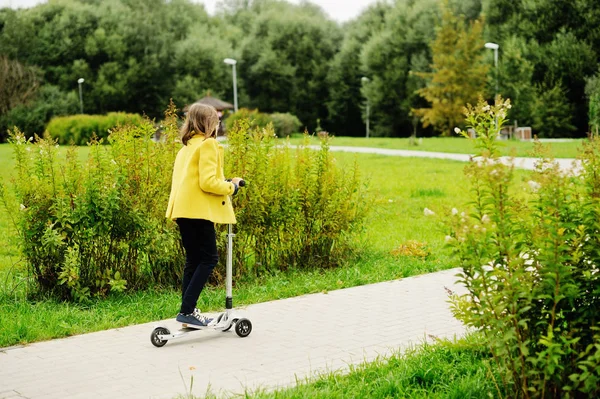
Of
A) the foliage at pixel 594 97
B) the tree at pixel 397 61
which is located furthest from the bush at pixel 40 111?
the foliage at pixel 594 97

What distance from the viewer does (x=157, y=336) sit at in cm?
597

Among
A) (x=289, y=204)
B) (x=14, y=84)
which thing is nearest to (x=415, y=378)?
(x=289, y=204)

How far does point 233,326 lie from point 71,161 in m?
2.47

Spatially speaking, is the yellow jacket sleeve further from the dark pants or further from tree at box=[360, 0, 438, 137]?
tree at box=[360, 0, 438, 137]

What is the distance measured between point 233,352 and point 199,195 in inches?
49.8

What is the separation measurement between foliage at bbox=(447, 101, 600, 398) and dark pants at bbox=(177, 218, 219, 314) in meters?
2.60

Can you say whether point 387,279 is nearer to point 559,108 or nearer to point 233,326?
point 233,326

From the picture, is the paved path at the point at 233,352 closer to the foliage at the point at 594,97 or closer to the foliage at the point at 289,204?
the foliage at the point at 289,204

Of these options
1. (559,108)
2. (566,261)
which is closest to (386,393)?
(566,261)

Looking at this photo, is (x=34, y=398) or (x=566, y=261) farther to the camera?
(x=34, y=398)

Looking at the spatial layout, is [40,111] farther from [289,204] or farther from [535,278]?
[535,278]

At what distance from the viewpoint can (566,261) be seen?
425cm

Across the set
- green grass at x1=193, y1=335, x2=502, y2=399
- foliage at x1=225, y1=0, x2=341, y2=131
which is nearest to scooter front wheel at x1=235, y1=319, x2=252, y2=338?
green grass at x1=193, y1=335, x2=502, y2=399

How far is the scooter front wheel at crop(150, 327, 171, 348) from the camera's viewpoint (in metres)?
5.94
